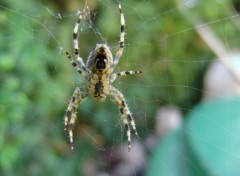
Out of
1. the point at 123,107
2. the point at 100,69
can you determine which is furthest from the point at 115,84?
the point at 100,69

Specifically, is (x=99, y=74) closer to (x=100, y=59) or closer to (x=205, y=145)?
(x=100, y=59)

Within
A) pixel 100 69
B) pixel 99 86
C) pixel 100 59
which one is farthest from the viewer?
pixel 99 86

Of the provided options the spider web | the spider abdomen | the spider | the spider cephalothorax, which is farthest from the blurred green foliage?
the spider cephalothorax

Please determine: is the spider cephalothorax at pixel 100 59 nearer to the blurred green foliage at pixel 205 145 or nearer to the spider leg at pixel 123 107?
the spider leg at pixel 123 107

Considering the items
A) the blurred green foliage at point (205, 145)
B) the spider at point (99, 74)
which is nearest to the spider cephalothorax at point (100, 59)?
the spider at point (99, 74)

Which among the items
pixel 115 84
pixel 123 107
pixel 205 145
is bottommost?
pixel 205 145
